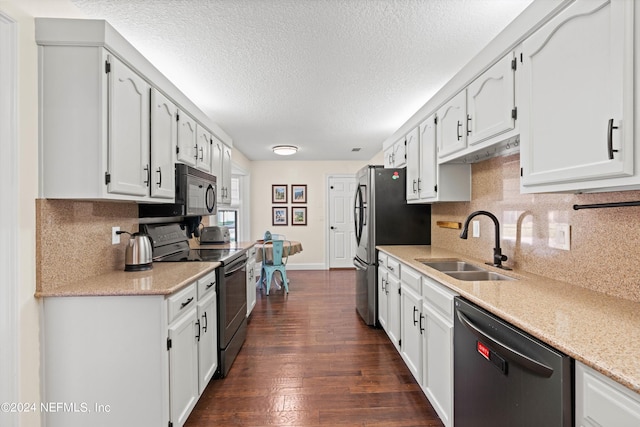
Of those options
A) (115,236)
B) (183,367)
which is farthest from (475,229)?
(115,236)

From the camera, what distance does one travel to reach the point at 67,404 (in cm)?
145

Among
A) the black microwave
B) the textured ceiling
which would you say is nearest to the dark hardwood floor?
the black microwave

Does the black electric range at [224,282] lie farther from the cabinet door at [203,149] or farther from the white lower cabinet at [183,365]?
the cabinet door at [203,149]

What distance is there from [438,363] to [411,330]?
0.45m

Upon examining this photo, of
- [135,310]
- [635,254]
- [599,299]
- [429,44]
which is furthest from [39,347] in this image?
[429,44]

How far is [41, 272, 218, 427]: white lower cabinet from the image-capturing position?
1450 mm

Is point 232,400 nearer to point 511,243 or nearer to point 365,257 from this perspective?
point 365,257

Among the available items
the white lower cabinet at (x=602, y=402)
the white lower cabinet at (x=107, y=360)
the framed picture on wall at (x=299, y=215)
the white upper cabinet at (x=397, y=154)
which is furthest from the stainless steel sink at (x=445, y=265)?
the framed picture on wall at (x=299, y=215)

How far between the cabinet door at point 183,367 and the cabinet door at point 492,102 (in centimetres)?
204

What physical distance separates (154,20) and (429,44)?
70.3 inches

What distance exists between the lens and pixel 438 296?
1.74 meters

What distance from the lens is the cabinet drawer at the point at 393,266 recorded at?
8.32 feet

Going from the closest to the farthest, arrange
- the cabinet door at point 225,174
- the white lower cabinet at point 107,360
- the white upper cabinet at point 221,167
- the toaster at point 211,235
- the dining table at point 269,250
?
the white lower cabinet at point 107,360 < the white upper cabinet at point 221,167 < the toaster at point 211,235 < the cabinet door at point 225,174 < the dining table at point 269,250

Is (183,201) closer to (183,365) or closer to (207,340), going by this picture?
(207,340)
